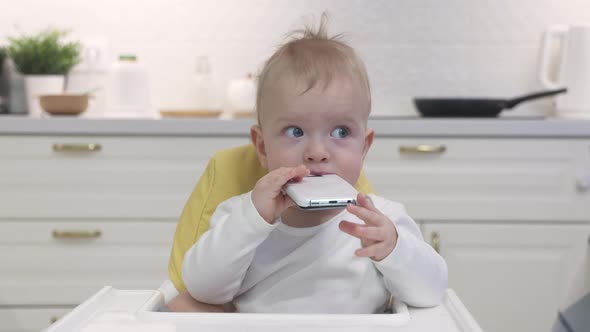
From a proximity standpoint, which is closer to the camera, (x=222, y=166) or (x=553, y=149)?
(x=222, y=166)

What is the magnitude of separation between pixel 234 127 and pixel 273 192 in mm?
1137

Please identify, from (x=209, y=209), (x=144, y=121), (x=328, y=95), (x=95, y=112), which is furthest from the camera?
(x=95, y=112)

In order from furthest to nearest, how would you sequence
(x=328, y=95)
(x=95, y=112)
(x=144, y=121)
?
1. (x=95, y=112)
2. (x=144, y=121)
3. (x=328, y=95)

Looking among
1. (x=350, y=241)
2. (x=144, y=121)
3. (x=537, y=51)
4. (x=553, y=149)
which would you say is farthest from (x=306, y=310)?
(x=537, y=51)

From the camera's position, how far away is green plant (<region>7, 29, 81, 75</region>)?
2.38 meters

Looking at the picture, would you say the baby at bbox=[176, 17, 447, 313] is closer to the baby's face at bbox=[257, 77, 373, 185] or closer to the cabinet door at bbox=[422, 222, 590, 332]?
the baby's face at bbox=[257, 77, 373, 185]

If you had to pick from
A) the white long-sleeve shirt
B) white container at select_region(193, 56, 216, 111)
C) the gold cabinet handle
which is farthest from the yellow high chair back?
white container at select_region(193, 56, 216, 111)

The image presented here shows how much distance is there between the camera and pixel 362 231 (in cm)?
87

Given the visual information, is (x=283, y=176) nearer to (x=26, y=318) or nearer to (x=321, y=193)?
(x=321, y=193)

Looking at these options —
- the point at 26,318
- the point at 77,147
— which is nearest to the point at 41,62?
the point at 77,147

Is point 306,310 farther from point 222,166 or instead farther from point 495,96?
point 495,96

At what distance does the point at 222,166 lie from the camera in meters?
1.21

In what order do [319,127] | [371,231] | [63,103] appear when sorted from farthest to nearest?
[63,103] → [319,127] → [371,231]

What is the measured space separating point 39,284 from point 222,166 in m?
1.20
